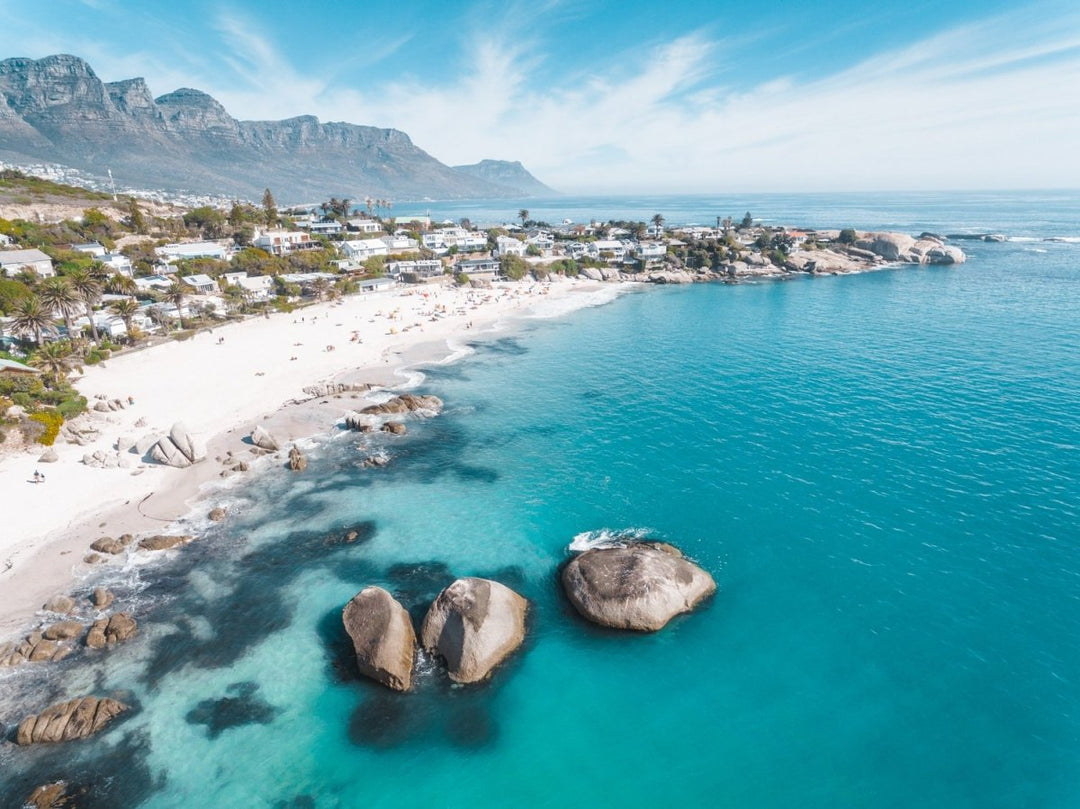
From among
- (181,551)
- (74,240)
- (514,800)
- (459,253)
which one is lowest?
(514,800)

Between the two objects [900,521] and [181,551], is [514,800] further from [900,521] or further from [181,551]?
[900,521]

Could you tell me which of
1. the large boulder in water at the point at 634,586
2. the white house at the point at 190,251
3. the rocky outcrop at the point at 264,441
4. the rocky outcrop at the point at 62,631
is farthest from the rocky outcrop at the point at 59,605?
the white house at the point at 190,251

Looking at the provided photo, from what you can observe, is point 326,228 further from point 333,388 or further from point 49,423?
point 49,423

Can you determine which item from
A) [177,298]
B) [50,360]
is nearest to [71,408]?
[50,360]

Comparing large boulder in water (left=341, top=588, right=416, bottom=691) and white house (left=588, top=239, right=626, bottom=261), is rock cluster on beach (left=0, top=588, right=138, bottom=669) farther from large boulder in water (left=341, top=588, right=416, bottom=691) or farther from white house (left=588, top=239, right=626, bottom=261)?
white house (left=588, top=239, right=626, bottom=261)

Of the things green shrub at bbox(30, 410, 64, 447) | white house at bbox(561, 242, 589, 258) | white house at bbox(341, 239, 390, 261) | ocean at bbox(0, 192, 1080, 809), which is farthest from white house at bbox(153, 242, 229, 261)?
ocean at bbox(0, 192, 1080, 809)

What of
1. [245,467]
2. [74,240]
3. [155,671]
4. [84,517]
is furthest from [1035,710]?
[74,240]
